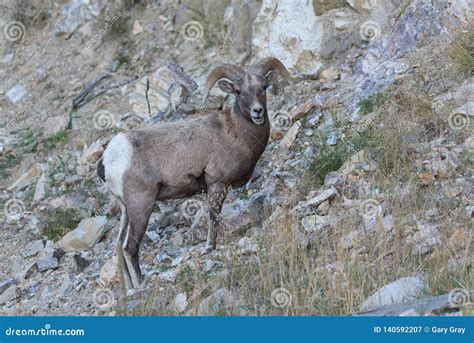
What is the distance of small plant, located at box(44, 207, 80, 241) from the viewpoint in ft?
32.9

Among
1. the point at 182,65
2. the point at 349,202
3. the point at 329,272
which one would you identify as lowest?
the point at 182,65

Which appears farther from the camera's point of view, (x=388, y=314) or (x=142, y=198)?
(x=142, y=198)

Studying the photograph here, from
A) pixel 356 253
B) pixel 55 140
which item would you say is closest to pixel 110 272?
pixel 356 253

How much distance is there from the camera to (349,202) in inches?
309

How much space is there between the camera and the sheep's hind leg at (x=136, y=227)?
8.09 m

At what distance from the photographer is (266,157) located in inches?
391

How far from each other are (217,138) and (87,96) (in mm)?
4761

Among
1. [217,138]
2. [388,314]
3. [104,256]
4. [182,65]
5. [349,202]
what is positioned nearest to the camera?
[388,314]

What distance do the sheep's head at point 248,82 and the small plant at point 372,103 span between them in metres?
1.21

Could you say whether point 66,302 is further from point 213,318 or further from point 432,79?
point 432,79

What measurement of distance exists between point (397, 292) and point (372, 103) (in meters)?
3.77

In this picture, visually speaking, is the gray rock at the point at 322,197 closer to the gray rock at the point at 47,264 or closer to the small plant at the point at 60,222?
the gray rock at the point at 47,264

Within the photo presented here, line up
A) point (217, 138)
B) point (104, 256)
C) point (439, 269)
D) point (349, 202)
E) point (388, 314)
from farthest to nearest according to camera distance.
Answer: point (104, 256)
point (217, 138)
point (349, 202)
point (439, 269)
point (388, 314)

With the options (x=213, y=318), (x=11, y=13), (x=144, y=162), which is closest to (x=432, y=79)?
(x=144, y=162)
